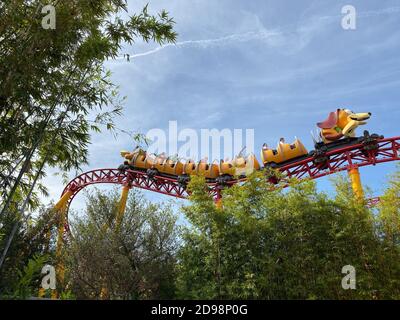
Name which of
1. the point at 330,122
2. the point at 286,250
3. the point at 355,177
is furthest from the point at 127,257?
the point at 330,122

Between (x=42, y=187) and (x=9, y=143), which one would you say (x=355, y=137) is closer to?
(x=42, y=187)

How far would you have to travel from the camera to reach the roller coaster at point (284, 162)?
1420cm

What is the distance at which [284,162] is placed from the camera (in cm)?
1614

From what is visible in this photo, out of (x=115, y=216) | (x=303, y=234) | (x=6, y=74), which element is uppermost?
(x=6, y=74)

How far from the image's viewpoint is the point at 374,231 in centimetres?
818

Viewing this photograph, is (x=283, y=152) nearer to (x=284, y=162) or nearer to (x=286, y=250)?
(x=284, y=162)

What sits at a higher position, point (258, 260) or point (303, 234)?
point (303, 234)

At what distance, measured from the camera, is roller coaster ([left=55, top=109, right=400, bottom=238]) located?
46.6 feet

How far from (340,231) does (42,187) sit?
315 inches

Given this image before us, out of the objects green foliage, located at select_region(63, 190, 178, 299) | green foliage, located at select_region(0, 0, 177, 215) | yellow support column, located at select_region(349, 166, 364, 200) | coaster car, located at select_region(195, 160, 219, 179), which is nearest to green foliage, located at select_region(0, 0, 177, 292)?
green foliage, located at select_region(0, 0, 177, 215)

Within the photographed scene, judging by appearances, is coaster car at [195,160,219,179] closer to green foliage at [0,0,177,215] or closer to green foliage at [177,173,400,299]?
green foliage at [177,173,400,299]

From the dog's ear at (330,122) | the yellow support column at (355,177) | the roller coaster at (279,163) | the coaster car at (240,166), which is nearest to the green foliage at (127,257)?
the roller coaster at (279,163)

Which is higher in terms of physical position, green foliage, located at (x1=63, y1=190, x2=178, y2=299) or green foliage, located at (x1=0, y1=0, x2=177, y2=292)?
green foliage, located at (x1=0, y1=0, x2=177, y2=292)
